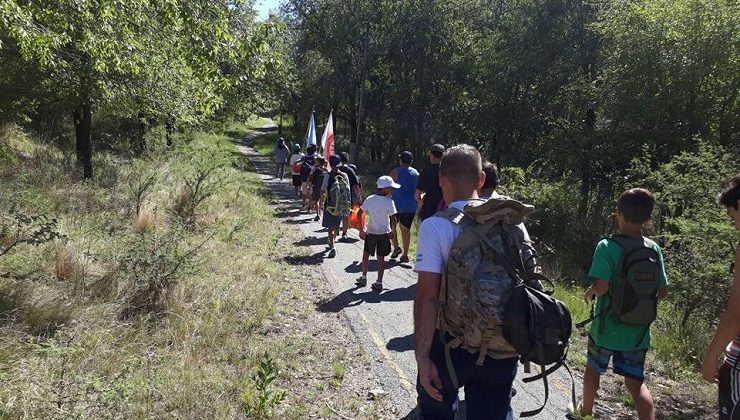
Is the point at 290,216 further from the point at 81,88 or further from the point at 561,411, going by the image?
the point at 561,411

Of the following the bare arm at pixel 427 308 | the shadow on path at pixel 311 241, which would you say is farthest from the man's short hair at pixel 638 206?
the shadow on path at pixel 311 241

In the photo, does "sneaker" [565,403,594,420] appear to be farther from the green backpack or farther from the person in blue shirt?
the person in blue shirt

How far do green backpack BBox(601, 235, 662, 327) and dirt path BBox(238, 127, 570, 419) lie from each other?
1396 mm

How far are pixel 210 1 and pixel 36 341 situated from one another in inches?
166

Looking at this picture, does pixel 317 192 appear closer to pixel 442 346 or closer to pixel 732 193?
pixel 442 346

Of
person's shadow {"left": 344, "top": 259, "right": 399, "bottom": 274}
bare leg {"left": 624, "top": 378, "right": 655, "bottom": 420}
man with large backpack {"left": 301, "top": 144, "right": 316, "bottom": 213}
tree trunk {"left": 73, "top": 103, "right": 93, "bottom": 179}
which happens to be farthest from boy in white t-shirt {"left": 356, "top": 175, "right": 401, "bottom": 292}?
tree trunk {"left": 73, "top": 103, "right": 93, "bottom": 179}

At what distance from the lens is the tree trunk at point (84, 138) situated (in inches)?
523

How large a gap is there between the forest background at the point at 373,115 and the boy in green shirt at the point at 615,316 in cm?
242

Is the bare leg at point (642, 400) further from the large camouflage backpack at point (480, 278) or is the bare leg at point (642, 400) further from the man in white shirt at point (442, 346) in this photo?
the large camouflage backpack at point (480, 278)

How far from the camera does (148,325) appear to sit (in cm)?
520

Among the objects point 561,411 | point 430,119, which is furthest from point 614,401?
point 430,119

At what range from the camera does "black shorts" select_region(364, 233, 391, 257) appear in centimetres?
771

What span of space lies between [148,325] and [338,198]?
Result: 4.93 metres

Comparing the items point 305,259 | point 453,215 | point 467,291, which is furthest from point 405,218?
point 467,291
